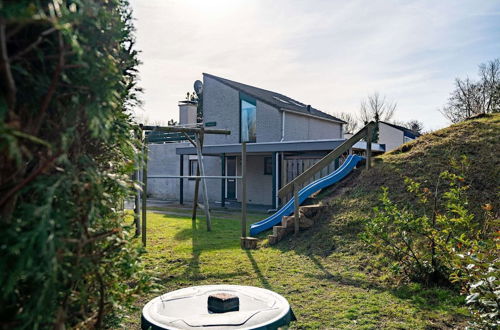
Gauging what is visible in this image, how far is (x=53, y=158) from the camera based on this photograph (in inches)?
59.2

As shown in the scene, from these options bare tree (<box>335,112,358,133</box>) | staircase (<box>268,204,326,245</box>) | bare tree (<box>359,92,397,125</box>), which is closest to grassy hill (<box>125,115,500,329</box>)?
staircase (<box>268,204,326,245</box>)

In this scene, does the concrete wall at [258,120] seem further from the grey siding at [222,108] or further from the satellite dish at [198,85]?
the satellite dish at [198,85]

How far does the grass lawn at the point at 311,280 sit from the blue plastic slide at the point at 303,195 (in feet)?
2.16

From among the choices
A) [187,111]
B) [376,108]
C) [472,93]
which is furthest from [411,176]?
[376,108]

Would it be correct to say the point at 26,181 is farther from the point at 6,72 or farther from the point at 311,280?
the point at 311,280

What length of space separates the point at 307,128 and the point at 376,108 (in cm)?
2525

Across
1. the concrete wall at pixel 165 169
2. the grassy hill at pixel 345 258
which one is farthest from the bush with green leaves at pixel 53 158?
the concrete wall at pixel 165 169

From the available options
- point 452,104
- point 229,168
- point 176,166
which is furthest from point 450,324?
point 452,104

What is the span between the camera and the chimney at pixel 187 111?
20625mm

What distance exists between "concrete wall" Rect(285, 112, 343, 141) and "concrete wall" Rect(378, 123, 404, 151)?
18.6ft

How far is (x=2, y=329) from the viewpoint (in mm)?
1538

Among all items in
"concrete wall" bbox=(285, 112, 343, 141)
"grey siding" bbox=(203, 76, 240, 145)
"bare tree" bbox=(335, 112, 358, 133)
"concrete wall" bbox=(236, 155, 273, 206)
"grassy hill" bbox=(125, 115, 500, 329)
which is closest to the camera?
"grassy hill" bbox=(125, 115, 500, 329)

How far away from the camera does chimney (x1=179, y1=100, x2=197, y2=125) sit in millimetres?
20625

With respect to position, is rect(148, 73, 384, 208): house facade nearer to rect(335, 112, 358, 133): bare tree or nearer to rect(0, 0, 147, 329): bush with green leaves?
rect(0, 0, 147, 329): bush with green leaves
